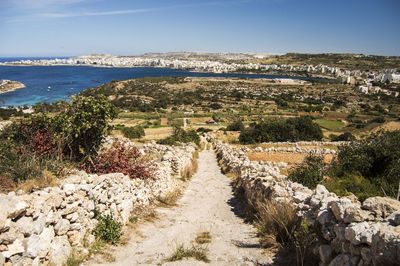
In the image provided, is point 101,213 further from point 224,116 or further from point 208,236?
point 224,116

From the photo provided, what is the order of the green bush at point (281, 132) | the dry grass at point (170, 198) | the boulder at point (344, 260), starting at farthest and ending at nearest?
the green bush at point (281, 132) → the dry grass at point (170, 198) → the boulder at point (344, 260)

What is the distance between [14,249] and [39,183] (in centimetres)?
249

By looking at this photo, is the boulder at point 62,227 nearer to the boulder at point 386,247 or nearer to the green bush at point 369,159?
the boulder at point 386,247

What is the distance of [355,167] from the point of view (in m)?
19.8

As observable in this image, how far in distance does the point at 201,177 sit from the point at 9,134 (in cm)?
1161

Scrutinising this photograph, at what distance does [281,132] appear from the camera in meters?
47.9

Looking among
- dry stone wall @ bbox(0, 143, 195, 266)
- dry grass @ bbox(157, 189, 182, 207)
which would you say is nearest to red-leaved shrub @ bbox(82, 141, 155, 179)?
dry grass @ bbox(157, 189, 182, 207)

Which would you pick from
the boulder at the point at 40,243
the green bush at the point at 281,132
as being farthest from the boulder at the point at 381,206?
the green bush at the point at 281,132

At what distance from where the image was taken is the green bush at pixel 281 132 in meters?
46.8

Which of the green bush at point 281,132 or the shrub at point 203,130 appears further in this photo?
the shrub at point 203,130

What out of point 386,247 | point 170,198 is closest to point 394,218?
point 386,247

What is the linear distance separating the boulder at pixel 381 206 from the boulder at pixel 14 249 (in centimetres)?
537

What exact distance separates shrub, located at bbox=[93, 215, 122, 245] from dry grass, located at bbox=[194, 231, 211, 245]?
72.7 inches

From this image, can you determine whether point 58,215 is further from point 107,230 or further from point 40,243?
point 107,230
